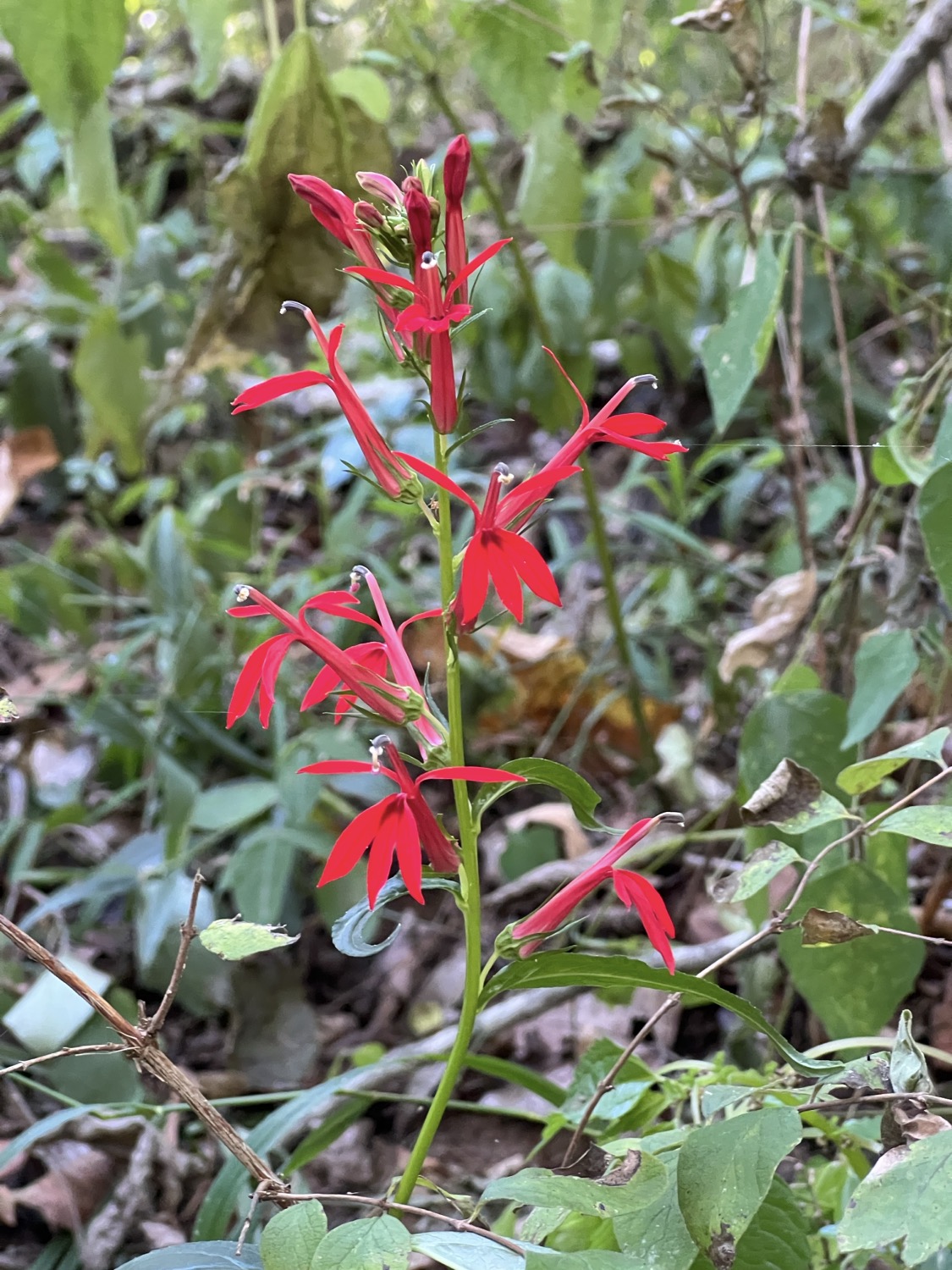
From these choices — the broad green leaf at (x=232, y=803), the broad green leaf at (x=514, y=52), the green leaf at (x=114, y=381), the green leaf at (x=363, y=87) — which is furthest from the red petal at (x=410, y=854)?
the green leaf at (x=114, y=381)

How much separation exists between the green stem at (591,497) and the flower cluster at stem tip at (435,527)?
55cm

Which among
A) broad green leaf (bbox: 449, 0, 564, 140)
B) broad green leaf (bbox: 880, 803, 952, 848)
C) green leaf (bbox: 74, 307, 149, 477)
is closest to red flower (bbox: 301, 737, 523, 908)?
broad green leaf (bbox: 880, 803, 952, 848)

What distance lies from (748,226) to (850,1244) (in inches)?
34.8

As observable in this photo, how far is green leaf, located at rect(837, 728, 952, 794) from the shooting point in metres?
0.57

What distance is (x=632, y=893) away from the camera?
0.49 m

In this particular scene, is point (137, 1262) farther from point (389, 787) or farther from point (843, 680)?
point (843, 680)

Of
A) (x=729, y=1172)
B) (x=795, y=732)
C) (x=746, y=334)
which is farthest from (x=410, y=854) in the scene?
(x=746, y=334)

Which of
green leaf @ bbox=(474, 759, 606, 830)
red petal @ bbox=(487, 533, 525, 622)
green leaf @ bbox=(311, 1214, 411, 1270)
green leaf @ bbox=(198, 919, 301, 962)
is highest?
red petal @ bbox=(487, 533, 525, 622)

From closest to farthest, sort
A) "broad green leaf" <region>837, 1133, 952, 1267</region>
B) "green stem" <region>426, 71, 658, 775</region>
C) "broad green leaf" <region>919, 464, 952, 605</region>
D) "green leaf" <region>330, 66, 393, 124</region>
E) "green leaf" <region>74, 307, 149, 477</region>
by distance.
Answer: "broad green leaf" <region>837, 1133, 952, 1267</region>, "broad green leaf" <region>919, 464, 952, 605</region>, "green stem" <region>426, 71, 658, 775</region>, "green leaf" <region>330, 66, 393, 124</region>, "green leaf" <region>74, 307, 149, 477</region>

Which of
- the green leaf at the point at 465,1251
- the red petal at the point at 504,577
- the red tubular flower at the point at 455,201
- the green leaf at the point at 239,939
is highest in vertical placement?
the red tubular flower at the point at 455,201

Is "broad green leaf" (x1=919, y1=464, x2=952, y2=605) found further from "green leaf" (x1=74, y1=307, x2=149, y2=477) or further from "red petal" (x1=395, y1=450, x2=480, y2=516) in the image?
"green leaf" (x1=74, y1=307, x2=149, y2=477)

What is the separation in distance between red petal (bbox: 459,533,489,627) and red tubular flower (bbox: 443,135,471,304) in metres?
0.15

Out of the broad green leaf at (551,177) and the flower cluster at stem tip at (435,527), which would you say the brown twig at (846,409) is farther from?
the flower cluster at stem tip at (435,527)

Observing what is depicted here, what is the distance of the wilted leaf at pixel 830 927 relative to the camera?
533 millimetres
